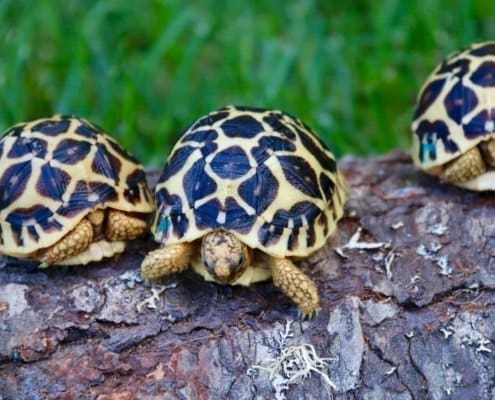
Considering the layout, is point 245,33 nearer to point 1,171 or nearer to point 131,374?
point 1,171

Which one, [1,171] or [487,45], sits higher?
[487,45]

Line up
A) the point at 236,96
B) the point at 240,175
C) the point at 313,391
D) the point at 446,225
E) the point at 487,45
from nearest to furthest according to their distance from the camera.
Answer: the point at 313,391
the point at 240,175
the point at 446,225
the point at 487,45
the point at 236,96

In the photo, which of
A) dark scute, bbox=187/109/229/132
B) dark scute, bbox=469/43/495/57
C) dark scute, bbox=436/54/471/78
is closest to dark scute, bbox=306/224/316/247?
dark scute, bbox=187/109/229/132

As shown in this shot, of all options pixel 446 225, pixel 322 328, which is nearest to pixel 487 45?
pixel 446 225

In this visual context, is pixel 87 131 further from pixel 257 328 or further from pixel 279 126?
pixel 257 328

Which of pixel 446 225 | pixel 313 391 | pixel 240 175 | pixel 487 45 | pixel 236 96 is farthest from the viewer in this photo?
pixel 236 96

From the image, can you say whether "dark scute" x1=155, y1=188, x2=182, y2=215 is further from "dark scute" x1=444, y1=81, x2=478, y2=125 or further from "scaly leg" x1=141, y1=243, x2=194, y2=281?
"dark scute" x1=444, y1=81, x2=478, y2=125

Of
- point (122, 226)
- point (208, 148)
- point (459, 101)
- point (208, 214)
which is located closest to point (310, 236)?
point (208, 214)
